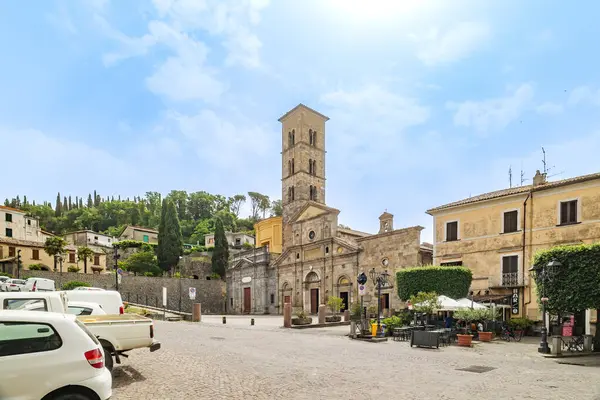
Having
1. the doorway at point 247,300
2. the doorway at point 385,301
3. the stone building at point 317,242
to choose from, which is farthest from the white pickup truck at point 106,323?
the doorway at point 247,300

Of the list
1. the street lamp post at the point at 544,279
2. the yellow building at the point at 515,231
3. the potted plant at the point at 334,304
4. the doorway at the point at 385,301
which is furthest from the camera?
the doorway at the point at 385,301

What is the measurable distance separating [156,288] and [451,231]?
1472 inches

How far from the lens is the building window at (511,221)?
26.2 meters

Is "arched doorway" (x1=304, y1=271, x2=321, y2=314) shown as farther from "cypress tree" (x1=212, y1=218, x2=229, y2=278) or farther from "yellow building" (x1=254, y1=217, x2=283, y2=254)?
"cypress tree" (x1=212, y1=218, x2=229, y2=278)

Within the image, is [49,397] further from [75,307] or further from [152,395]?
[75,307]

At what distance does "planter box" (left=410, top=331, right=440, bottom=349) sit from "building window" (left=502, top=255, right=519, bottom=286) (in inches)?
446

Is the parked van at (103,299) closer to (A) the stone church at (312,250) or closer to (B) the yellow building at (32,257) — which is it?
(A) the stone church at (312,250)

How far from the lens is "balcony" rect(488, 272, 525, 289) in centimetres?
2545

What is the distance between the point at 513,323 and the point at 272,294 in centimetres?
3228

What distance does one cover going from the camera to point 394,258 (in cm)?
3625

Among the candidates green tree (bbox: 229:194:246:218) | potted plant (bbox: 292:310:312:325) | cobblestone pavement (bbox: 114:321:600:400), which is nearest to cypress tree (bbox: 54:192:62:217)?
green tree (bbox: 229:194:246:218)

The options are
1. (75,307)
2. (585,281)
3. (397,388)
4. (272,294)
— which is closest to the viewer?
(397,388)

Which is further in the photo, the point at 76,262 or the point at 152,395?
the point at 76,262

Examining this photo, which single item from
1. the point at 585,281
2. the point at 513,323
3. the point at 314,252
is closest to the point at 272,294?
the point at 314,252
